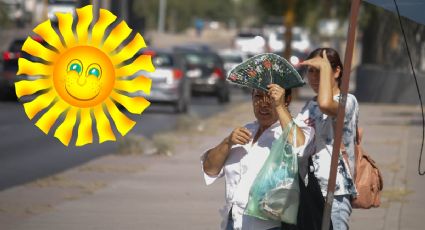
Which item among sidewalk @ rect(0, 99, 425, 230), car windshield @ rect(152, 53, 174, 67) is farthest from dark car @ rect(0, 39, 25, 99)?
sidewalk @ rect(0, 99, 425, 230)

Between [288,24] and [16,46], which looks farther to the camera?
[288,24]

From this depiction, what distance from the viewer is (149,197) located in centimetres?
1310

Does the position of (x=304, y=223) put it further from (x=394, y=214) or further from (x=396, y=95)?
(x=396, y=95)

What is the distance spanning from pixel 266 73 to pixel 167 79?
75.6ft

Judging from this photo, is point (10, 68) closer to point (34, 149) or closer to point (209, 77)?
point (209, 77)

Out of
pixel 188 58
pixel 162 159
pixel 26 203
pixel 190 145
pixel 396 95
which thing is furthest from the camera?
pixel 188 58

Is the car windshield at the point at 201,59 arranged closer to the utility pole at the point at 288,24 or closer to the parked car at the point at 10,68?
the utility pole at the point at 288,24

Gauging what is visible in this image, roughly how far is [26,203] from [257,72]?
688 cm

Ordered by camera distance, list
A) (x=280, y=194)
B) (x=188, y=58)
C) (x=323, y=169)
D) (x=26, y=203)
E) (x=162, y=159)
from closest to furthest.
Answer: (x=280, y=194) < (x=323, y=169) < (x=26, y=203) < (x=162, y=159) < (x=188, y=58)

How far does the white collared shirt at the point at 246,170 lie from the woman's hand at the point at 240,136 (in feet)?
0.44

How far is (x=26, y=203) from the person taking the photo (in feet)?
41.0

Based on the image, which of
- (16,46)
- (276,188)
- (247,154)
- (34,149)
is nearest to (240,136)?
(247,154)

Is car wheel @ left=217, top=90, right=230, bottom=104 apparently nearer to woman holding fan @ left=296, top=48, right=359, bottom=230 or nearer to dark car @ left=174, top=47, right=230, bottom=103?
dark car @ left=174, top=47, right=230, bottom=103

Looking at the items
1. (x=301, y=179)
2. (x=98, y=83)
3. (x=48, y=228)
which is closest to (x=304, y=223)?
(x=301, y=179)
